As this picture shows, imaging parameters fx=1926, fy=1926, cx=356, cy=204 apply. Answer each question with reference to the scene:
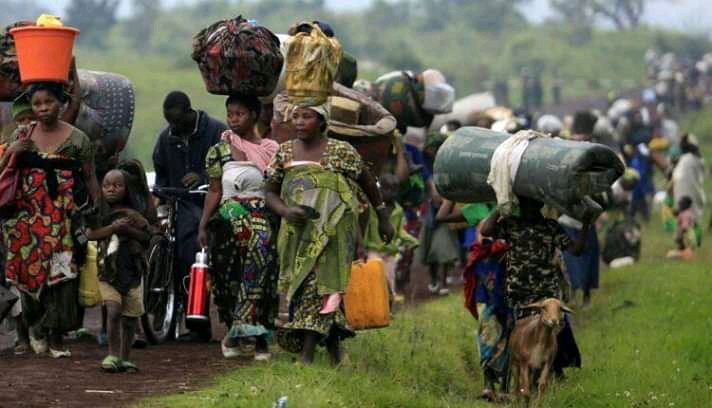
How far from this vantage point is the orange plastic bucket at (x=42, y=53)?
11.4 metres

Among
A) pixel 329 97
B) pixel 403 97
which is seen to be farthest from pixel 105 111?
pixel 403 97

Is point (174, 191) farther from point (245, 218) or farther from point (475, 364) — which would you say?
point (475, 364)

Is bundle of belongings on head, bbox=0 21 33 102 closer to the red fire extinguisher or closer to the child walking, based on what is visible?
the red fire extinguisher

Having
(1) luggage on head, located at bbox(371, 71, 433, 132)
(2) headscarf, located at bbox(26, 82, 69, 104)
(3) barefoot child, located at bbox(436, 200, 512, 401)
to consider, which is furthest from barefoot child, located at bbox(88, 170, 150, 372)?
(1) luggage on head, located at bbox(371, 71, 433, 132)

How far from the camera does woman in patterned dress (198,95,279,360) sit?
11.7 m

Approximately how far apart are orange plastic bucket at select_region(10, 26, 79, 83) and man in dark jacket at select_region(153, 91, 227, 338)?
146 centimetres

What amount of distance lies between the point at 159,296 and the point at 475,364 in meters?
2.58

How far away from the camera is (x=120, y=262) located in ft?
36.9

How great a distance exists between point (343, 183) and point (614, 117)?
98.6 feet

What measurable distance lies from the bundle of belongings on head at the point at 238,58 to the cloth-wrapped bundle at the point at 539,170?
121cm

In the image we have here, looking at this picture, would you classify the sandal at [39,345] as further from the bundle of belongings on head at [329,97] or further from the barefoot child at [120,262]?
the bundle of belongings on head at [329,97]

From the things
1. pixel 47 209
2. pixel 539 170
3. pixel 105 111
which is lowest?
pixel 47 209

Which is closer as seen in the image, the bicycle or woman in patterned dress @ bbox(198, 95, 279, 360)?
woman in patterned dress @ bbox(198, 95, 279, 360)

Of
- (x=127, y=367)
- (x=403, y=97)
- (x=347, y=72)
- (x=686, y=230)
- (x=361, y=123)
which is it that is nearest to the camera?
(x=127, y=367)
